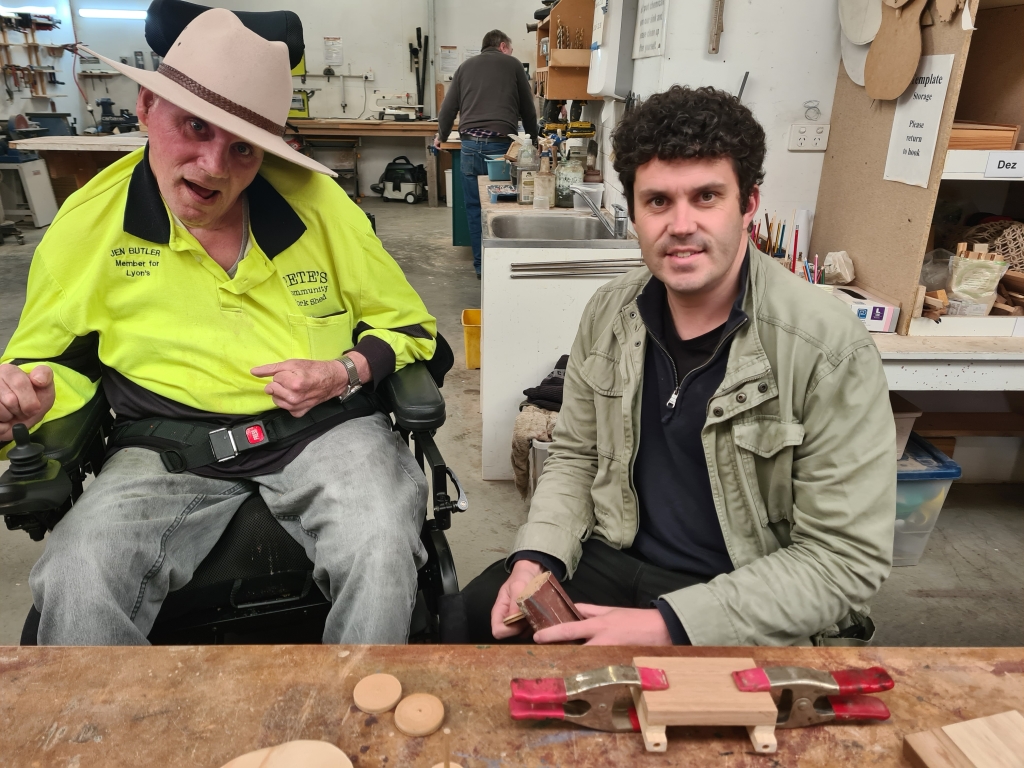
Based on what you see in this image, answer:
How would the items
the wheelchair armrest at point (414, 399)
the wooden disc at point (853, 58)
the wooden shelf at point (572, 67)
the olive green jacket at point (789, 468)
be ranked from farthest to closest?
the wooden shelf at point (572, 67)
the wooden disc at point (853, 58)
the wheelchair armrest at point (414, 399)
the olive green jacket at point (789, 468)

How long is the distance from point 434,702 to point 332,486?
2.17ft

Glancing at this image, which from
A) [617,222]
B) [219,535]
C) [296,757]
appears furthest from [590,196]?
[296,757]

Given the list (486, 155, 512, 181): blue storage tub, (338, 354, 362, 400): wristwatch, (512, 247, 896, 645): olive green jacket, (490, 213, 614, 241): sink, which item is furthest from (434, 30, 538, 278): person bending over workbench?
(512, 247, 896, 645): olive green jacket

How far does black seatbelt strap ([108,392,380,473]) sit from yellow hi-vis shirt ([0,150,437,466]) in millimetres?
33

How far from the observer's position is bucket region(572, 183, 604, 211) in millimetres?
3174

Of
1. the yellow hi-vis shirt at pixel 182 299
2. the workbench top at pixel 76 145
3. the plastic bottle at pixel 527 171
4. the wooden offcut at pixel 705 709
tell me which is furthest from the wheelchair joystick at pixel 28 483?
the workbench top at pixel 76 145

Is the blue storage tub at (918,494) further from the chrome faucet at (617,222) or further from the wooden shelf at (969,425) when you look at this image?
the chrome faucet at (617,222)

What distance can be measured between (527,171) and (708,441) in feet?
8.18

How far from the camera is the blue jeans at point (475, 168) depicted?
198 inches

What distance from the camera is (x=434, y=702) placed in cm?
79

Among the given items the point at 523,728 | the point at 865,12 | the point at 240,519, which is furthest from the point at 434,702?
the point at 865,12

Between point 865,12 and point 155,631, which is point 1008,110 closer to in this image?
point 865,12

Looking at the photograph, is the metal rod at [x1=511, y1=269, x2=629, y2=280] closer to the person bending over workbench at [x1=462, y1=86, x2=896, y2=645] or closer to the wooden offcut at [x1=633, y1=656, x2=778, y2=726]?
the person bending over workbench at [x1=462, y1=86, x2=896, y2=645]

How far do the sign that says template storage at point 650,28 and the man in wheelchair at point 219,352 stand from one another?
141cm
